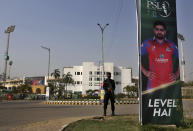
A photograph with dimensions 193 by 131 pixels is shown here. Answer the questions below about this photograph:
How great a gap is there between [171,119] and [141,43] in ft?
7.42

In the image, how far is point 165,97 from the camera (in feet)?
18.4

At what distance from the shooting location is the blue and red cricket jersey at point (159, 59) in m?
5.76

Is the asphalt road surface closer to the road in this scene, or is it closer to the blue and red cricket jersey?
the road

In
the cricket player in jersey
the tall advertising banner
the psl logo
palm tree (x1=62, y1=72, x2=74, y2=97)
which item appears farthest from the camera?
palm tree (x1=62, y1=72, x2=74, y2=97)

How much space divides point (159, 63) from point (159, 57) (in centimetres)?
18

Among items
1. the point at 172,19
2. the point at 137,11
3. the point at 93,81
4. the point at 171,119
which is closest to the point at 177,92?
the point at 171,119

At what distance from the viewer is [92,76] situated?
292 feet

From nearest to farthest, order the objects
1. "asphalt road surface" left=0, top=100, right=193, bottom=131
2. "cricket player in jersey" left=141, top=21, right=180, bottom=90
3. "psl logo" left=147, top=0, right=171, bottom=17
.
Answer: "cricket player in jersey" left=141, top=21, right=180, bottom=90
"psl logo" left=147, top=0, right=171, bottom=17
"asphalt road surface" left=0, top=100, right=193, bottom=131

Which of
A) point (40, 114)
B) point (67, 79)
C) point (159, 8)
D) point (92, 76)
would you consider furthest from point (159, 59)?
point (92, 76)

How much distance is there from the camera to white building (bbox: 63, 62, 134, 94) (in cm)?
8856

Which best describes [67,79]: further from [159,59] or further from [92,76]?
[159,59]

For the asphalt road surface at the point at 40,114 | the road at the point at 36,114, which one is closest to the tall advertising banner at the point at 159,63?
the asphalt road surface at the point at 40,114

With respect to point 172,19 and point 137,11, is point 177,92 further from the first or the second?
point 137,11

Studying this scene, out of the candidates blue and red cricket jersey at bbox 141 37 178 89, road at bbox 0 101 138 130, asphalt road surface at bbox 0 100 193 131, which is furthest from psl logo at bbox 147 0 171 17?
road at bbox 0 101 138 130
